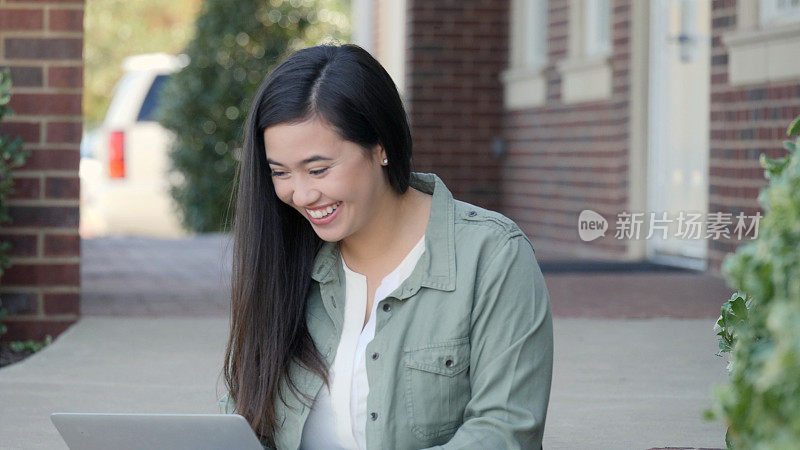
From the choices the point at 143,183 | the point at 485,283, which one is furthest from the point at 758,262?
the point at 143,183

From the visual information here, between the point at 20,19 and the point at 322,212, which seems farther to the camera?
the point at 20,19

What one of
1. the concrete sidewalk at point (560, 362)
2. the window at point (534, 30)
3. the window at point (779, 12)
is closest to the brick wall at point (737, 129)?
the window at point (779, 12)

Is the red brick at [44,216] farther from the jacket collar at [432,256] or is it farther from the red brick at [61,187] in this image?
the jacket collar at [432,256]

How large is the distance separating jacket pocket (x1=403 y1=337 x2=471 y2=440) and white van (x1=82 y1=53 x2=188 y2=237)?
11560mm

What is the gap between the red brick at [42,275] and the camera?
5586mm

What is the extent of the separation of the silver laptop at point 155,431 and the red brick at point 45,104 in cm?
332

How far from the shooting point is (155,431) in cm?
241

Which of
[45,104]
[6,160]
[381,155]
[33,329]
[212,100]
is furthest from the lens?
[212,100]

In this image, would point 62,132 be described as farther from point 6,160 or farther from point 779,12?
point 779,12

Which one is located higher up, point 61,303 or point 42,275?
point 42,275

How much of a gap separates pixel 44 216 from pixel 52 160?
0.25 metres

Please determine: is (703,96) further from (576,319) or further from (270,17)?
Answer: (270,17)

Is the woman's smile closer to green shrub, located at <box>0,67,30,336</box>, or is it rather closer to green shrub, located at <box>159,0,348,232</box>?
green shrub, located at <box>0,67,30,336</box>

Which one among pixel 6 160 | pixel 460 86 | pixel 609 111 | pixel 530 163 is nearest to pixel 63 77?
pixel 6 160
